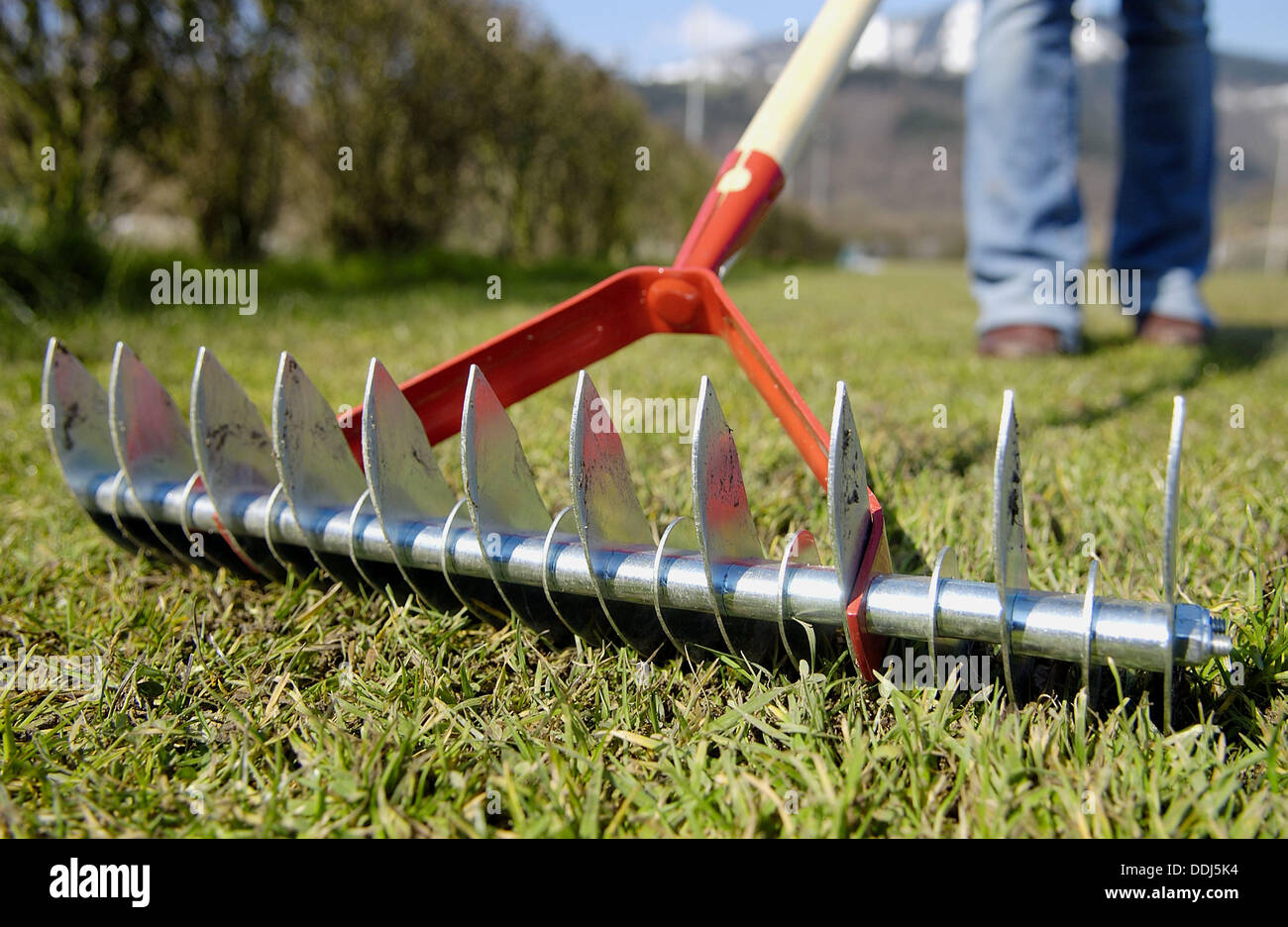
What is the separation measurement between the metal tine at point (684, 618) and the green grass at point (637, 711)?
4 cm

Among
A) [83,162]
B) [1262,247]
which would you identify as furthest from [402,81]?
[1262,247]

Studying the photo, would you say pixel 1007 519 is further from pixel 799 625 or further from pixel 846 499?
pixel 799 625

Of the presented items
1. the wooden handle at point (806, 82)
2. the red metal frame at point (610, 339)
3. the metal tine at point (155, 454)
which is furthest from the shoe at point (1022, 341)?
the metal tine at point (155, 454)

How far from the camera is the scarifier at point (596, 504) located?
90 centimetres

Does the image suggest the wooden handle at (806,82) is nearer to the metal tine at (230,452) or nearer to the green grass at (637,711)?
the green grass at (637,711)

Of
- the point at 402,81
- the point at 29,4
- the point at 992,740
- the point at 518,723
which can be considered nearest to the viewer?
the point at 992,740

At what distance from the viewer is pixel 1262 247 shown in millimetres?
41938

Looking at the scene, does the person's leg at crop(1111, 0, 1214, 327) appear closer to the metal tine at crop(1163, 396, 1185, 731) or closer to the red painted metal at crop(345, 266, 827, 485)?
the red painted metal at crop(345, 266, 827, 485)

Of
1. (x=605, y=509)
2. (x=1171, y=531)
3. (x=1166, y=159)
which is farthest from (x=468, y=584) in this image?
(x=1166, y=159)

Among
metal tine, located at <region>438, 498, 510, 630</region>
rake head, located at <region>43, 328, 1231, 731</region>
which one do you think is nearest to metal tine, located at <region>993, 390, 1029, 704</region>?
rake head, located at <region>43, 328, 1231, 731</region>

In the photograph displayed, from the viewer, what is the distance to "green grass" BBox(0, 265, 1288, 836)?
886mm

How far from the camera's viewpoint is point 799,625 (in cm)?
105
